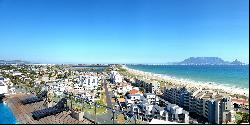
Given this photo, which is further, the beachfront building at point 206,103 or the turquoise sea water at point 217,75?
→ the turquoise sea water at point 217,75

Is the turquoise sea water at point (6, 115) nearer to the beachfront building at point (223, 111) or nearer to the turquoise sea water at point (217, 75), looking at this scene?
the beachfront building at point (223, 111)

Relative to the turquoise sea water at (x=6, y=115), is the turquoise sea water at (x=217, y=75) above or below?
above

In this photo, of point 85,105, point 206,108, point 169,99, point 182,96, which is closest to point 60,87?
point 85,105

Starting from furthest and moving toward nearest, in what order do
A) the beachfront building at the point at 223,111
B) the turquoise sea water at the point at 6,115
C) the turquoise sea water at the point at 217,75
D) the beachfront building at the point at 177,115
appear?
the turquoise sea water at the point at 217,75 < the turquoise sea water at the point at 6,115 < the beachfront building at the point at 177,115 < the beachfront building at the point at 223,111

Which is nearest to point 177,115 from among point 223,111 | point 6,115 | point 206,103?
point 206,103

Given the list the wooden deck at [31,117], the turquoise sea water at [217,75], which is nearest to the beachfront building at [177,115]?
the wooden deck at [31,117]

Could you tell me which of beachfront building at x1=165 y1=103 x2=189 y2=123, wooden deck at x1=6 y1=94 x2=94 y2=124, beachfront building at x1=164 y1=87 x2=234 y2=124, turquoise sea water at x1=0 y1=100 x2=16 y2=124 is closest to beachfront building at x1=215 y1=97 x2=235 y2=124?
beachfront building at x1=164 y1=87 x2=234 y2=124

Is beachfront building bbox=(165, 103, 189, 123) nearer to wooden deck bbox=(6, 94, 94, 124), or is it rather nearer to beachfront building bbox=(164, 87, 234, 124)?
beachfront building bbox=(164, 87, 234, 124)
